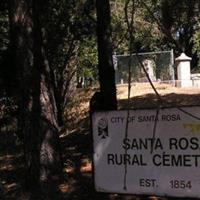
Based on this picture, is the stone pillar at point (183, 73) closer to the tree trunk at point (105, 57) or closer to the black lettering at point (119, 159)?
the tree trunk at point (105, 57)

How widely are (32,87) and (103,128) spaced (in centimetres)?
305

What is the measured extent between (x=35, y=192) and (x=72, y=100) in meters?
15.6

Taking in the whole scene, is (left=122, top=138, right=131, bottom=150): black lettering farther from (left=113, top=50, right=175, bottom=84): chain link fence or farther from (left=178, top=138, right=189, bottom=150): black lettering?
(left=113, top=50, right=175, bottom=84): chain link fence

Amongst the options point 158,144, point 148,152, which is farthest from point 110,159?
point 158,144

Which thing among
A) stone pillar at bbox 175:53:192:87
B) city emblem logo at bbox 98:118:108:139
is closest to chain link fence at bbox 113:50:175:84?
stone pillar at bbox 175:53:192:87

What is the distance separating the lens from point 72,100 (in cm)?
2378

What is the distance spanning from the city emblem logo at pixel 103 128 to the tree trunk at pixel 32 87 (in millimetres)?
2405

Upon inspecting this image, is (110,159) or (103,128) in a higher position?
(103,128)

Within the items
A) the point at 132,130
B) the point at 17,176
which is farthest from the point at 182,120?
the point at 17,176

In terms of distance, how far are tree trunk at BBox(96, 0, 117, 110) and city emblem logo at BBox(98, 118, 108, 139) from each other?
4358mm

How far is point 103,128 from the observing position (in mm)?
5625

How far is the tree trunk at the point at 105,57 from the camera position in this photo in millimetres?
10634

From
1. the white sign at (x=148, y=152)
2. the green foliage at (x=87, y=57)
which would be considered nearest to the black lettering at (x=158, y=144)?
the white sign at (x=148, y=152)

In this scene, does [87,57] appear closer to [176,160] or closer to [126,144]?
[126,144]
